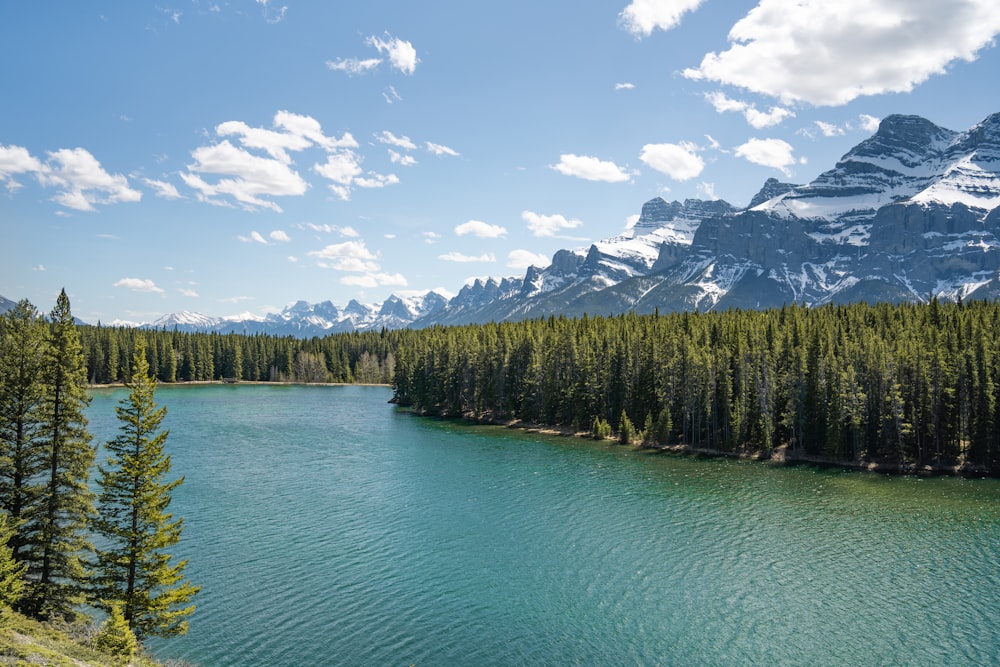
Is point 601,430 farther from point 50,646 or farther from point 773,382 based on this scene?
point 50,646

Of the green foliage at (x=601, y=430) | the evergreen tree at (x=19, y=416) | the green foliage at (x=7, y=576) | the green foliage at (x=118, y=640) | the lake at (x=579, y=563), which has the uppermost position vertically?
the evergreen tree at (x=19, y=416)

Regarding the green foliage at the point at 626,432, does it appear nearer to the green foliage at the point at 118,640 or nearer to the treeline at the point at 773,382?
the treeline at the point at 773,382

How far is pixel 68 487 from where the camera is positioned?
1359 inches

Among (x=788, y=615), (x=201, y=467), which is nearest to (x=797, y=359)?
(x=788, y=615)

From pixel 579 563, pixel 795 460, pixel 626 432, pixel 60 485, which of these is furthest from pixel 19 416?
pixel 795 460

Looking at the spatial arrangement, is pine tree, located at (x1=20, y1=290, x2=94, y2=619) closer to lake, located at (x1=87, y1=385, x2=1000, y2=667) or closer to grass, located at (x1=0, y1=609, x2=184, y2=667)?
grass, located at (x1=0, y1=609, x2=184, y2=667)

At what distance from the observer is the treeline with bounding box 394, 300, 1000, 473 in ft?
294

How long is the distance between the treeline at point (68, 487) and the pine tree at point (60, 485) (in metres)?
0.06

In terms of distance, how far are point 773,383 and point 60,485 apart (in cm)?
9746

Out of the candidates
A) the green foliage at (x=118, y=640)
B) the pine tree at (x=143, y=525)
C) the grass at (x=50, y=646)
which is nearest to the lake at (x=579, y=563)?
the pine tree at (x=143, y=525)

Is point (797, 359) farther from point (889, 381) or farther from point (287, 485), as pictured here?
point (287, 485)

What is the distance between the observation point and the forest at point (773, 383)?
294 ft

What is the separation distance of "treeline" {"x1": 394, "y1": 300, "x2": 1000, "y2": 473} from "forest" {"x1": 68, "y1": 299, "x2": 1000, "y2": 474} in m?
0.26

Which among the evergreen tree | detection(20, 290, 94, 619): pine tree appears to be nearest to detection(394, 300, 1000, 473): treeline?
detection(20, 290, 94, 619): pine tree
